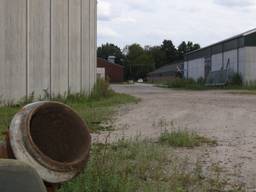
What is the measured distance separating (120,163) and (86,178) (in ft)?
5.17

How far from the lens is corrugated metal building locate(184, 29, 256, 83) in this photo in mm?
46312

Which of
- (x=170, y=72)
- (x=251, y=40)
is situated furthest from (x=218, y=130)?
(x=170, y=72)

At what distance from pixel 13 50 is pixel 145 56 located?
411 feet

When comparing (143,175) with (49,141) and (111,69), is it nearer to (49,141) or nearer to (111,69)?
(49,141)

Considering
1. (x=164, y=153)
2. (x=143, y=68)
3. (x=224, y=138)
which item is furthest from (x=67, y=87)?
(x=143, y=68)

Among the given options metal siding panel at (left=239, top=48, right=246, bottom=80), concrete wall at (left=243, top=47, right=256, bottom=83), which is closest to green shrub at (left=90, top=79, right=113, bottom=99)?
concrete wall at (left=243, top=47, right=256, bottom=83)

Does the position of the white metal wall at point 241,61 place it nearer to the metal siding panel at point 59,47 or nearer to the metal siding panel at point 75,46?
the metal siding panel at point 75,46

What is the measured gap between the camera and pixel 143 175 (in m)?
6.46

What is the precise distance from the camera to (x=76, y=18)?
81.4 ft

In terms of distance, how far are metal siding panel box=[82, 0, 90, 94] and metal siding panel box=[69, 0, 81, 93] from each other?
131 cm

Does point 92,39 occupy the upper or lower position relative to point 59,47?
upper

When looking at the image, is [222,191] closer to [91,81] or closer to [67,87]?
[67,87]

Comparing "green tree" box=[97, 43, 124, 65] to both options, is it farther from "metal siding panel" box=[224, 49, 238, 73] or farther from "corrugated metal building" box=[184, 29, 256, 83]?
"metal siding panel" box=[224, 49, 238, 73]

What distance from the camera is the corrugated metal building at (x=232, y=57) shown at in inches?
1823
